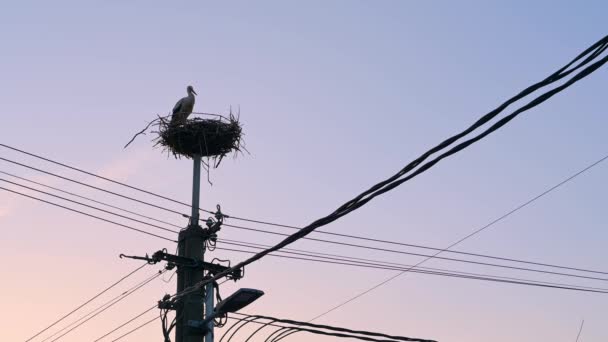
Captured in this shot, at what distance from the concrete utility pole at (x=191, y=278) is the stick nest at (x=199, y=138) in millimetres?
1470

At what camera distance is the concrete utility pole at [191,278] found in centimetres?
1128

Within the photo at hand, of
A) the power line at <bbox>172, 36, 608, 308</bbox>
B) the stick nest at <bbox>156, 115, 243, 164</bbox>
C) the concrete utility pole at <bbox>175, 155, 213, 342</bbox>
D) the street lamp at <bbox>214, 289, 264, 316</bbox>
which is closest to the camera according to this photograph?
the power line at <bbox>172, 36, 608, 308</bbox>

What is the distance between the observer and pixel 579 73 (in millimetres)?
5402

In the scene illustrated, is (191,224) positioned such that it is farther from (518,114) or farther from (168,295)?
(518,114)

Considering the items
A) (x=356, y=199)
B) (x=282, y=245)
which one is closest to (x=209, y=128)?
(x=282, y=245)

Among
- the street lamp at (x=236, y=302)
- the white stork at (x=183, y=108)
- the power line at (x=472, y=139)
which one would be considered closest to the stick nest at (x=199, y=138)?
the white stork at (x=183, y=108)

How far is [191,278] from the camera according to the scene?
11.9m

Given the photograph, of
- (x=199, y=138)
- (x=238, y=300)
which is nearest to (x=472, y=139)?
(x=238, y=300)

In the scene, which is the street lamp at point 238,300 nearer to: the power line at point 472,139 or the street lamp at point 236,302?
the street lamp at point 236,302

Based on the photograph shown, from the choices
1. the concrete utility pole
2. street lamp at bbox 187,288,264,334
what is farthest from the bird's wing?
street lamp at bbox 187,288,264,334

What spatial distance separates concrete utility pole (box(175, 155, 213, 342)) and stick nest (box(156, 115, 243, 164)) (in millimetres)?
1470

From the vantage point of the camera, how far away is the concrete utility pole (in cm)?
1128

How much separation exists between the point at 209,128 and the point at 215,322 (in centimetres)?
408

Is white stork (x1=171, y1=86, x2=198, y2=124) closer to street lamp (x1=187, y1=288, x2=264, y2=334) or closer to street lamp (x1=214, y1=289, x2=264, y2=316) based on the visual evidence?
street lamp (x1=187, y1=288, x2=264, y2=334)
